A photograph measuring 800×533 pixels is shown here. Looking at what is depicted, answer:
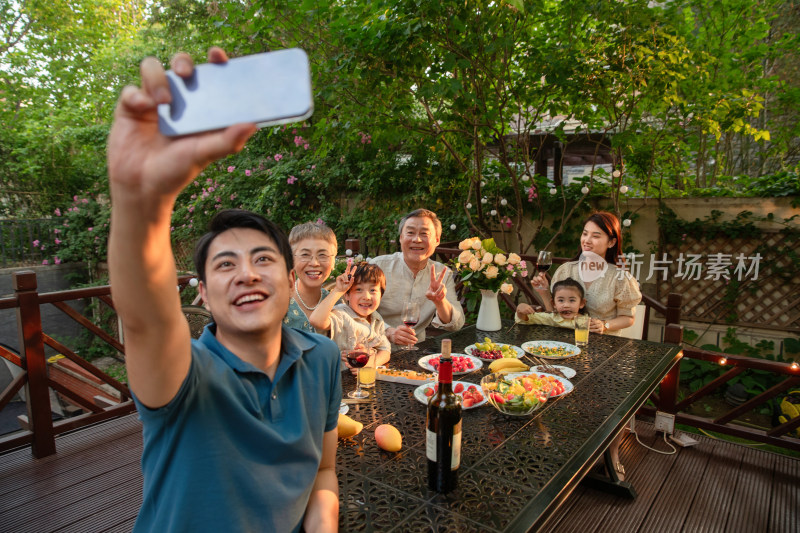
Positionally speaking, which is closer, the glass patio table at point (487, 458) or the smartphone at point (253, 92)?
the smartphone at point (253, 92)

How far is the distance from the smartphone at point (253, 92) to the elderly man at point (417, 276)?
2.70 meters

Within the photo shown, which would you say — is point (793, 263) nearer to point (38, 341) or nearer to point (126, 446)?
point (126, 446)

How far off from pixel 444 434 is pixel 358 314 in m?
1.40

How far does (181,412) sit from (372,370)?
1145 millimetres

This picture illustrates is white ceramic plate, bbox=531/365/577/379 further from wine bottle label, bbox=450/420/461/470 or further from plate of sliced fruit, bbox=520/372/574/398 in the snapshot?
wine bottle label, bbox=450/420/461/470

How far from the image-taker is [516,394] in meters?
1.73

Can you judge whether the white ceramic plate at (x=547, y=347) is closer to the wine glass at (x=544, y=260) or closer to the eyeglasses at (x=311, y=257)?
the wine glass at (x=544, y=260)

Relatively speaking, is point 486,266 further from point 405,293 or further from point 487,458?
point 487,458

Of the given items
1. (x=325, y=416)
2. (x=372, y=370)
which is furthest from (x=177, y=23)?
(x=325, y=416)

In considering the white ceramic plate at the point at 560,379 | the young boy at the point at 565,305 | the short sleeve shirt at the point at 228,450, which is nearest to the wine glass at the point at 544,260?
the young boy at the point at 565,305

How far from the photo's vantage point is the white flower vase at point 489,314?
3.01 meters

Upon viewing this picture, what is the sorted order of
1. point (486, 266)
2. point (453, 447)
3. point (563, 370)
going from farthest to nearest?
point (486, 266), point (563, 370), point (453, 447)

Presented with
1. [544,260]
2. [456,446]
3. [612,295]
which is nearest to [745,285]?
[612,295]

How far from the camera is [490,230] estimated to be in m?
6.31
